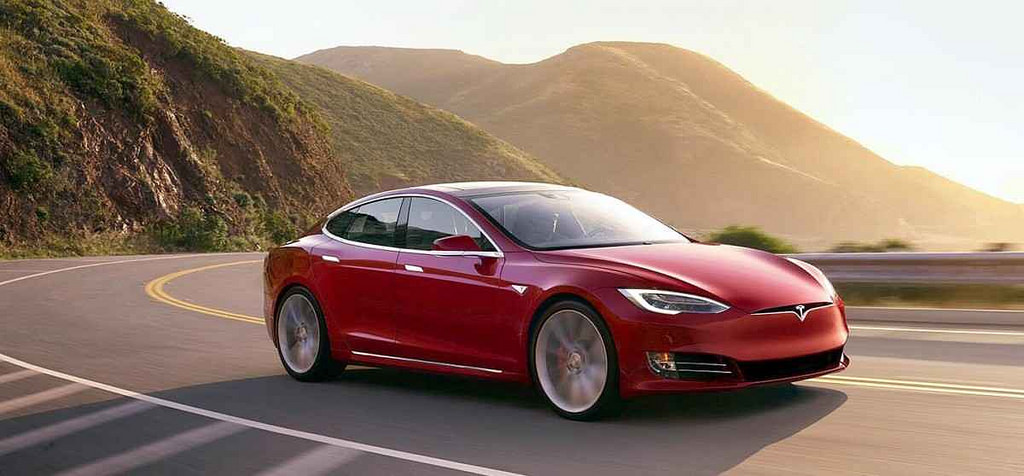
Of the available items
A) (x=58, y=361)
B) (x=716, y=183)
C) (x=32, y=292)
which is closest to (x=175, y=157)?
(x=32, y=292)

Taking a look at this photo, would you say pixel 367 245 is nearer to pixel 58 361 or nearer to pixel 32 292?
pixel 58 361

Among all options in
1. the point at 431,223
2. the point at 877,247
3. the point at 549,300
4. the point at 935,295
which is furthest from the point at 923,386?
the point at 877,247

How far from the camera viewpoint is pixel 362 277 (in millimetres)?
8992

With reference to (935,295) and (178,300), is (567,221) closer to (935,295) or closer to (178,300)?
(935,295)

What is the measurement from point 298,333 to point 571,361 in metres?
3.23

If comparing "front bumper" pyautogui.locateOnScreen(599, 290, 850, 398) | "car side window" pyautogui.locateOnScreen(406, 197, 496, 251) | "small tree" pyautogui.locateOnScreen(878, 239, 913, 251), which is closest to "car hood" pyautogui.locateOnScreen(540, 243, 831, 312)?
"front bumper" pyautogui.locateOnScreen(599, 290, 850, 398)

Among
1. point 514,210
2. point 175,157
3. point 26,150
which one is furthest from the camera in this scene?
point 175,157

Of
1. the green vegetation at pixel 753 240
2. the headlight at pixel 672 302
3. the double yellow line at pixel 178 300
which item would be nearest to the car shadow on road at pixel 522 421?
the headlight at pixel 672 302

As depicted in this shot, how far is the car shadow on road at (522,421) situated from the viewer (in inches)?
251

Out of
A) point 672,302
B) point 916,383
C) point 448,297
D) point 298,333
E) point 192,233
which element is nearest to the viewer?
point 672,302

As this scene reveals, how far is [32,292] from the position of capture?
2069 centimetres

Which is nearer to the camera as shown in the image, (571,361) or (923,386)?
(571,361)

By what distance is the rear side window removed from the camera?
904cm

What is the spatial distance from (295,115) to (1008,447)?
64.3 m
